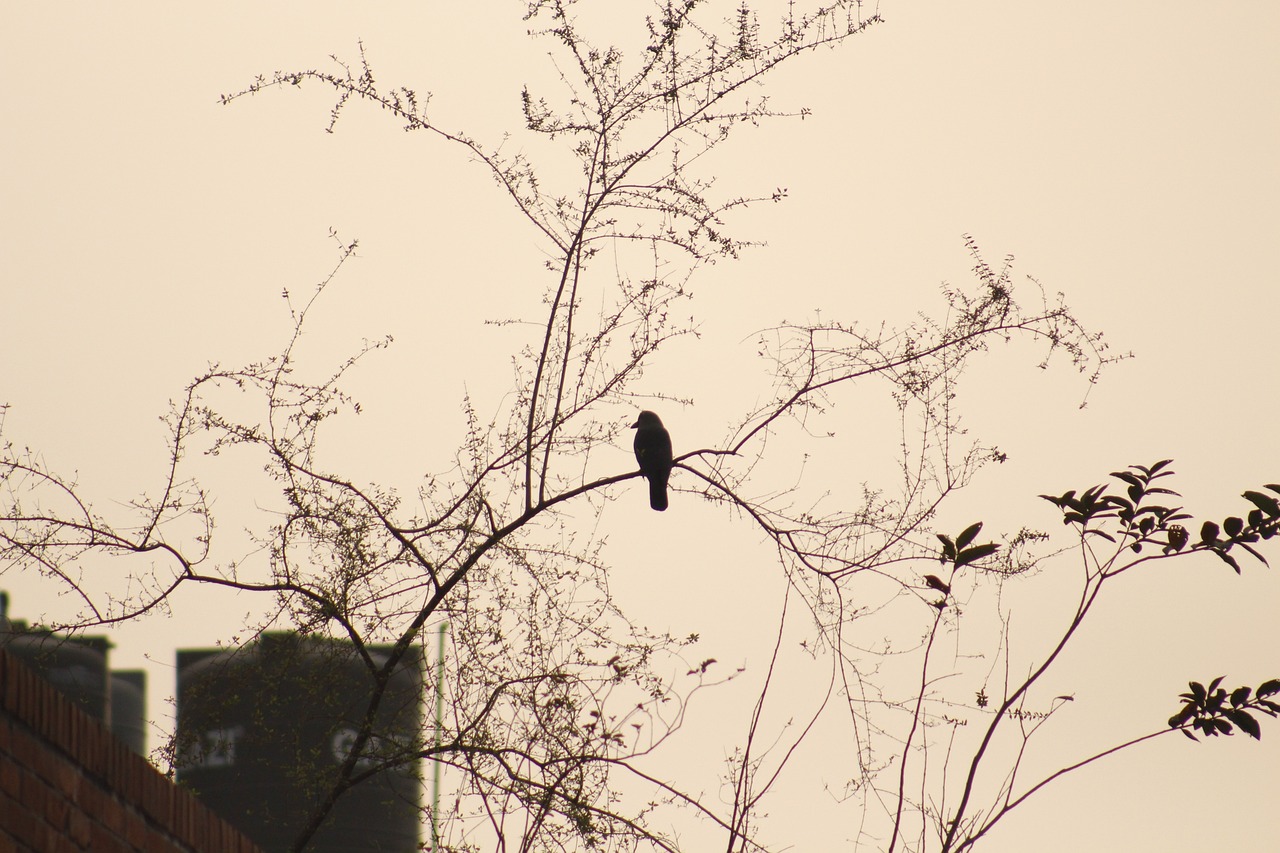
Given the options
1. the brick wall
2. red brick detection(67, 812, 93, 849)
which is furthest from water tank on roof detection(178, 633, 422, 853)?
red brick detection(67, 812, 93, 849)

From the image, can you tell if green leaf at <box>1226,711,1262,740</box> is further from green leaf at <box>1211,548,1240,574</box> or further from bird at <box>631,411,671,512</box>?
bird at <box>631,411,671,512</box>

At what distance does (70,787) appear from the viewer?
2.76 meters

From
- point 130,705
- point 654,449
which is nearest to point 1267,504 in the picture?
point 654,449

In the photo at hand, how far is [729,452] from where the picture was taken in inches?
241

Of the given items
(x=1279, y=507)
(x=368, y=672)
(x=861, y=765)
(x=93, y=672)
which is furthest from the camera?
(x=93, y=672)

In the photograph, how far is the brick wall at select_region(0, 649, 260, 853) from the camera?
2611mm

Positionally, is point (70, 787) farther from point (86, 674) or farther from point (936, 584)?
point (86, 674)

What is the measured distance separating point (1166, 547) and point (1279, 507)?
1.44ft

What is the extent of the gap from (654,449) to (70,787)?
232 inches

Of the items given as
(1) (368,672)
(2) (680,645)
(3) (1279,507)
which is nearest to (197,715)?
(1) (368,672)

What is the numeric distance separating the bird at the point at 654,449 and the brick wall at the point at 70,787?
505 centimetres

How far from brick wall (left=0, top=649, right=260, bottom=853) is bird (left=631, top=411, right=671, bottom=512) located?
16.6ft

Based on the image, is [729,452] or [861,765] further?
[729,452]

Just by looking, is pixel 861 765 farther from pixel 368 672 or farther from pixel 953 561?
pixel 368 672
